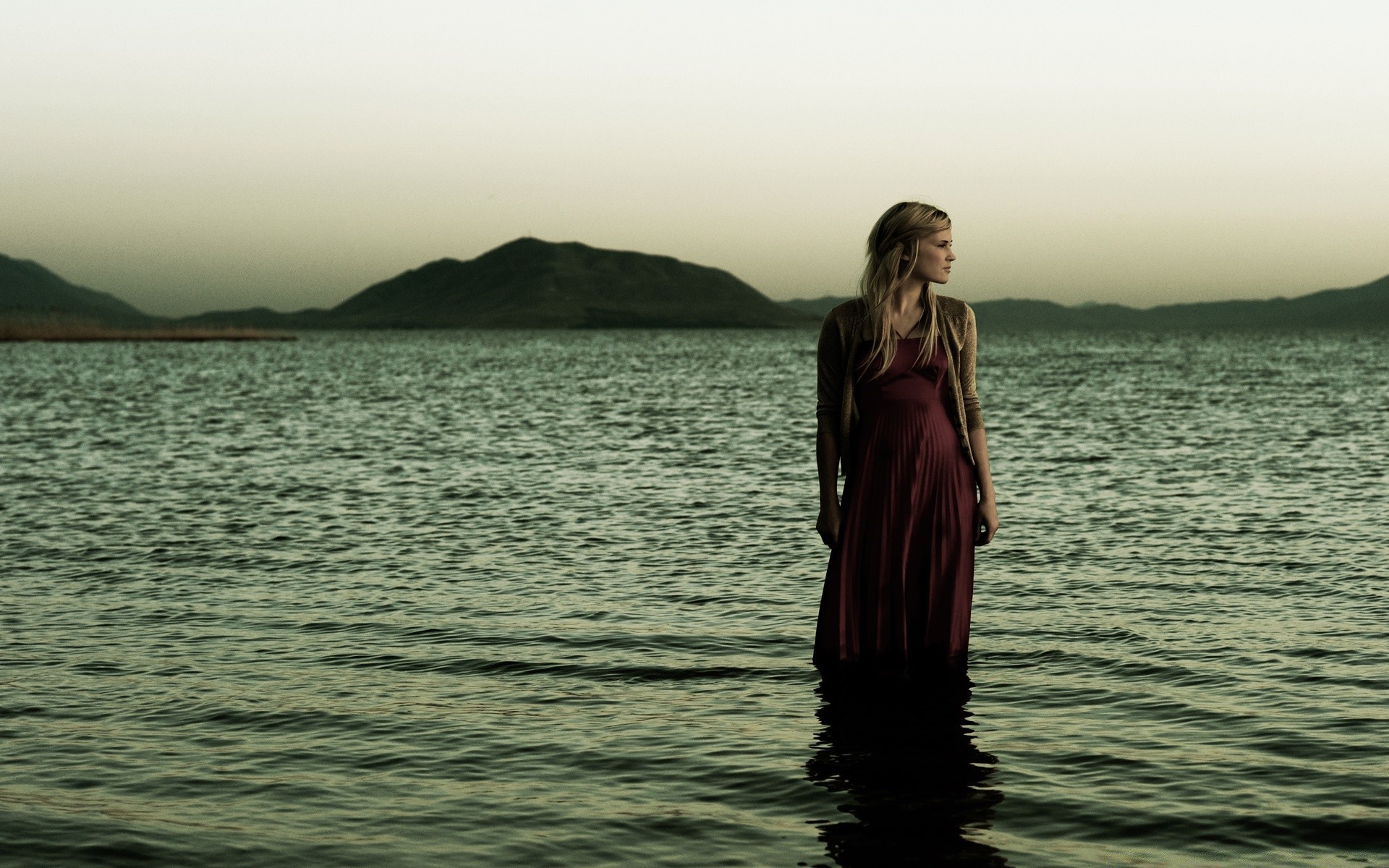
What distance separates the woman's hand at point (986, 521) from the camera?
7.49m

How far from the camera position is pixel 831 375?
743 centimetres

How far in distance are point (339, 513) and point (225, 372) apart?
7013cm

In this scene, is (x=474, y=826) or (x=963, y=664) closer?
(x=474, y=826)

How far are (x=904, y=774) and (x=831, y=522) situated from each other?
53.3 inches

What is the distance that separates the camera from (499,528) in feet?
55.8

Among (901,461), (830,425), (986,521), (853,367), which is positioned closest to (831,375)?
(853,367)

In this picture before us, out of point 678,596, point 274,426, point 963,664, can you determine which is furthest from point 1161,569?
point 274,426

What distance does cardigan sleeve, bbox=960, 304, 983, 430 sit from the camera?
733 centimetres

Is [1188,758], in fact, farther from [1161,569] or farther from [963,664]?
[1161,569]

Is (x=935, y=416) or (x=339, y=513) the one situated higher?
(x=935, y=416)

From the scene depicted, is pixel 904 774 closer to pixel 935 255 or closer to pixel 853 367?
pixel 853 367

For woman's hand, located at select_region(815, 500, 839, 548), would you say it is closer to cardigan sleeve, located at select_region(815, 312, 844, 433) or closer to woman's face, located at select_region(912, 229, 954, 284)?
cardigan sleeve, located at select_region(815, 312, 844, 433)

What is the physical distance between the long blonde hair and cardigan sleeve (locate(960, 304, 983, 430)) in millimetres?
152

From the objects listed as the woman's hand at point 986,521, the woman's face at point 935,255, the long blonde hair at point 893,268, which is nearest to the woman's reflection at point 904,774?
the woman's hand at point 986,521
